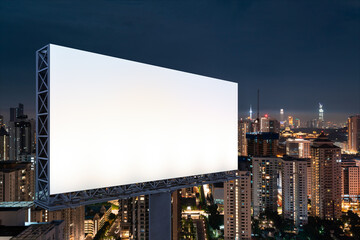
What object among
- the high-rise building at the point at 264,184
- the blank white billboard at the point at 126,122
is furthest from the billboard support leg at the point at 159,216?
the high-rise building at the point at 264,184

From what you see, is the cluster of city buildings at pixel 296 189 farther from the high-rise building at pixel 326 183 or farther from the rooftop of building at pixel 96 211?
the rooftop of building at pixel 96 211

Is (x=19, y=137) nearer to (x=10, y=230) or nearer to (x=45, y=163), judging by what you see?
(x=10, y=230)

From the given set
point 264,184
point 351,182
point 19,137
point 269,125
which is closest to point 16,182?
point 19,137

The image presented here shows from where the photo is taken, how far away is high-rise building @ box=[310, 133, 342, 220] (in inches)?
685

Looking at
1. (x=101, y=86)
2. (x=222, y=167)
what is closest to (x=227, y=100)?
(x=222, y=167)

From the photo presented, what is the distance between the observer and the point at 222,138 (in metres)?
5.52

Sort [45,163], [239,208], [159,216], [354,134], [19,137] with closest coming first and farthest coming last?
1. [45,163]
2. [159,216]
3. [239,208]
4. [19,137]
5. [354,134]

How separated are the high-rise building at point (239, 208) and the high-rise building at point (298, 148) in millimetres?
22408

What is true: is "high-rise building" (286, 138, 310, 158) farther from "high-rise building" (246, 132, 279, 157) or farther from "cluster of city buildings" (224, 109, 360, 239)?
"cluster of city buildings" (224, 109, 360, 239)

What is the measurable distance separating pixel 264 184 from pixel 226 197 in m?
6.94

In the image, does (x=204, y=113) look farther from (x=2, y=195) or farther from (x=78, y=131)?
(x=2, y=195)

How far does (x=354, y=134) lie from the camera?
105 feet

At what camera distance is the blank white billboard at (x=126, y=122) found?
11.4ft

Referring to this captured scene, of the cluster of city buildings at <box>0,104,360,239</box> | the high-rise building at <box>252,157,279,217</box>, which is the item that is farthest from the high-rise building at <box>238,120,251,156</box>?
A: the high-rise building at <box>252,157,279,217</box>
